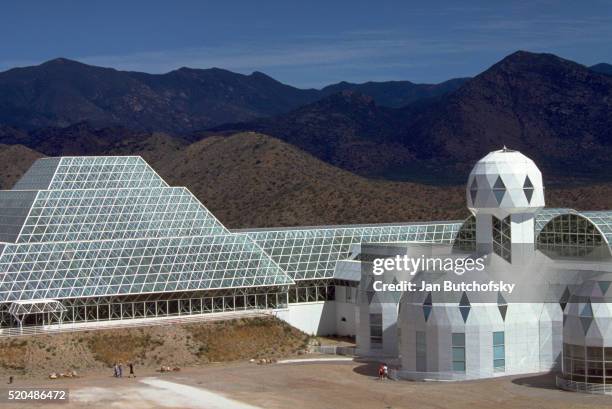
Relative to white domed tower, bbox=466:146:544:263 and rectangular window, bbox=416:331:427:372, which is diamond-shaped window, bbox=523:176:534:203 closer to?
white domed tower, bbox=466:146:544:263

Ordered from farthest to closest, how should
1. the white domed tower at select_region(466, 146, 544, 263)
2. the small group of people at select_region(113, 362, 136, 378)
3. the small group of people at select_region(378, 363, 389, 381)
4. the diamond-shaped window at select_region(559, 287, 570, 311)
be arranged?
the white domed tower at select_region(466, 146, 544, 263), the diamond-shaped window at select_region(559, 287, 570, 311), the small group of people at select_region(113, 362, 136, 378), the small group of people at select_region(378, 363, 389, 381)

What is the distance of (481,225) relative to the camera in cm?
7788

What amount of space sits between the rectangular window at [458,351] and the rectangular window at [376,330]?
10220mm

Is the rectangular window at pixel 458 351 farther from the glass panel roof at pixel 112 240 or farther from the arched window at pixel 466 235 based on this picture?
the glass panel roof at pixel 112 240

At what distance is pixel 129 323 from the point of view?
81062 mm

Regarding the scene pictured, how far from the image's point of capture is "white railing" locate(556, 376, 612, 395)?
6456 centimetres

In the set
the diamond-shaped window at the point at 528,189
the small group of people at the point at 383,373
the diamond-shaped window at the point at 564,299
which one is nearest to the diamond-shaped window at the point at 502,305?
the diamond-shaped window at the point at 564,299

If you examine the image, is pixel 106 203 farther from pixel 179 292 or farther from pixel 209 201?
pixel 209 201

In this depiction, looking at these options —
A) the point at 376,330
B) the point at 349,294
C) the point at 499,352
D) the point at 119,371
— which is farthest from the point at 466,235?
the point at 119,371

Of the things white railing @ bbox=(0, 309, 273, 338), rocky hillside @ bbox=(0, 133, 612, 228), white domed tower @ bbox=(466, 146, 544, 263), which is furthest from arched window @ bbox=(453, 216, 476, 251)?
rocky hillside @ bbox=(0, 133, 612, 228)

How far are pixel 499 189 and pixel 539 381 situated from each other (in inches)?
523

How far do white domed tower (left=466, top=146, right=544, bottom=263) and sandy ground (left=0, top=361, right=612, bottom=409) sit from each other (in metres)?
9.77

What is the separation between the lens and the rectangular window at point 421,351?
7181cm

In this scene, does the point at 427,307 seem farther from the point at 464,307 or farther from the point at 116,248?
the point at 116,248
